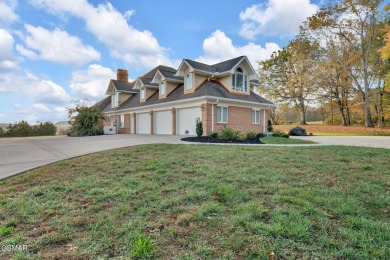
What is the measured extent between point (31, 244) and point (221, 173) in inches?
146

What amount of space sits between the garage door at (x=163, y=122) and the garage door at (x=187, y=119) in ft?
3.79

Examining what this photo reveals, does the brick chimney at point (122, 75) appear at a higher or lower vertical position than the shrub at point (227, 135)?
higher

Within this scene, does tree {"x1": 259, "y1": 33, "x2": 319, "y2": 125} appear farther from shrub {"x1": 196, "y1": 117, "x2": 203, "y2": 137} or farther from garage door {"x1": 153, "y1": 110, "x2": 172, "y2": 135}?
shrub {"x1": 196, "y1": 117, "x2": 203, "y2": 137}

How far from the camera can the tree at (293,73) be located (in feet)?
96.0

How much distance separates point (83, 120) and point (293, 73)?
2911 cm

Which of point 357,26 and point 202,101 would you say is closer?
point 202,101

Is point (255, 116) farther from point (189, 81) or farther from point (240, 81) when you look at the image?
point (189, 81)

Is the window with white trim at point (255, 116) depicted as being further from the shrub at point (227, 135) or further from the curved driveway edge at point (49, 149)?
the curved driveway edge at point (49, 149)

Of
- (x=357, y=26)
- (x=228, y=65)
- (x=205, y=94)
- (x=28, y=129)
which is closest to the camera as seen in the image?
(x=205, y=94)

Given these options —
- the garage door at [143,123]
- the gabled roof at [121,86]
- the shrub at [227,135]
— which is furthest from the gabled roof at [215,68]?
the gabled roof at [121,86]

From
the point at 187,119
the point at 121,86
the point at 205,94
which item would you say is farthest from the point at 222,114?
the point at 121,86

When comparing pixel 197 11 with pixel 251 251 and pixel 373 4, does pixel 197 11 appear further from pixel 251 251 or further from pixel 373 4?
pixel 373 4

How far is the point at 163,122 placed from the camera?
19.3 meters

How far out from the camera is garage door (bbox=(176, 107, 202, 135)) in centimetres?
1644
